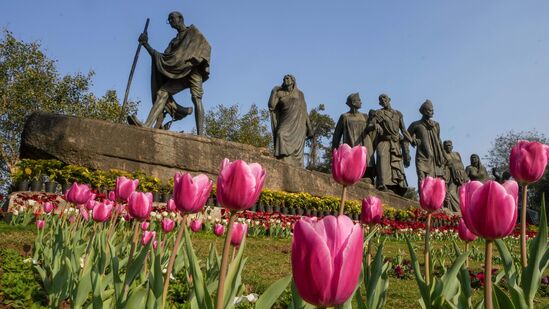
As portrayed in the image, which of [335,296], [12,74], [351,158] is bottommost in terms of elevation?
[335,296]

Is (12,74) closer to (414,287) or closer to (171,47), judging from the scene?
(171,47)

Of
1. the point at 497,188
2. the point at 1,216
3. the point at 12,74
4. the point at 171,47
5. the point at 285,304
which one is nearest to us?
the point at 497,188

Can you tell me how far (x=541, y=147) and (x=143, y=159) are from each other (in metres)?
8.33

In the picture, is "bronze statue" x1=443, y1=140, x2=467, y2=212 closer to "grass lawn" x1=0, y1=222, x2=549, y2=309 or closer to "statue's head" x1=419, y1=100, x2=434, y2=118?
"statue's head" x1=419, y1=100, x2=434, y2=118

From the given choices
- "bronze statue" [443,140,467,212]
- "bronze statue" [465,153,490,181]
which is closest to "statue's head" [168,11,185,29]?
"bronze statue" [443,140,467,212]

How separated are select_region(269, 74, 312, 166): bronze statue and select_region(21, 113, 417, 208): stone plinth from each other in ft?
9.58

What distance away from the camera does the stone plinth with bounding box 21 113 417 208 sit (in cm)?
850

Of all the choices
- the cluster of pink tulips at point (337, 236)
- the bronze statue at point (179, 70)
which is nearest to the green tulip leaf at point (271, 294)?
the cluster of pink tulips at point (337, 236)

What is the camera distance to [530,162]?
59.7 inches

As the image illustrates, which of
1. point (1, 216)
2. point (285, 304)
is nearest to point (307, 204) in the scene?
point (1, 216)

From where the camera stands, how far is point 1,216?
6914mm

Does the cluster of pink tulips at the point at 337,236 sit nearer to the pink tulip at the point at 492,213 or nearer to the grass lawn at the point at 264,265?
the pink tulip at the point at 492,213

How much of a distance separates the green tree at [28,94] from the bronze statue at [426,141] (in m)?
15.7

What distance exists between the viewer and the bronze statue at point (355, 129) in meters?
16.4
